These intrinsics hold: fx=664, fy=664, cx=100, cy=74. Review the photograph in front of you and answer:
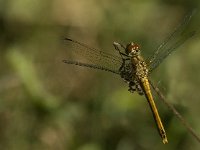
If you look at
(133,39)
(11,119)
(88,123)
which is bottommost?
(11,119)

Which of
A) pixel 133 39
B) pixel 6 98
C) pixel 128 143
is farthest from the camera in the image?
pixel 133 39

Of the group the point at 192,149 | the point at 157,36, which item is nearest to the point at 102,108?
the point at 192,149

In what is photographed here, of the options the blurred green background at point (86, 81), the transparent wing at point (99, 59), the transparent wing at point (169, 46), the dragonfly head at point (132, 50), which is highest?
the transparent wing at point (169, 46)

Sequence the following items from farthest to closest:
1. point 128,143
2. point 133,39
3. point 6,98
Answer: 1. point 133,39
2. point 6,98
3. point 128,143

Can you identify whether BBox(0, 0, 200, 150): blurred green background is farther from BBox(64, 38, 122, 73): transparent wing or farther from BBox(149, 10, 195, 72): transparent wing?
BBox(64, 38, 122, 73): transparent wing

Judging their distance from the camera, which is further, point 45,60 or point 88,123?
point 45,60

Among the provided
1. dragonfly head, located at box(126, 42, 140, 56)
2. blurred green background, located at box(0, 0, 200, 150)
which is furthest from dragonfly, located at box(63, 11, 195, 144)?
blurred green background, located at box(0, 0, 200, 150)

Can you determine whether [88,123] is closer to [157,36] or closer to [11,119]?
[11,119]

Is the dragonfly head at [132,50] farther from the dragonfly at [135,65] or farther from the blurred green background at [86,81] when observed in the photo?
the blurred green background at [86,81]

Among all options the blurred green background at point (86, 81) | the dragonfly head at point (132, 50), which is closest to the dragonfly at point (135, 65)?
the dragonfly head at point (132, 50)
